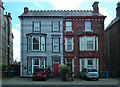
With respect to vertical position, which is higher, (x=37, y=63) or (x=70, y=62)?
(x=70, y=62)

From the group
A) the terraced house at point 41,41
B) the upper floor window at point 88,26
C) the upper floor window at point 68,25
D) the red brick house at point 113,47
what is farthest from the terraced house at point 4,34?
the red brick house at point 113,47

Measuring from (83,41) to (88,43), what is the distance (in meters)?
0.87

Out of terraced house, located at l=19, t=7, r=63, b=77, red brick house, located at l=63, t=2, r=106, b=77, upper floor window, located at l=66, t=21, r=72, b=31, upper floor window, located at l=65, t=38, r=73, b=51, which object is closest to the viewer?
terraced house, located at l=19, t=7, r=63, b=77

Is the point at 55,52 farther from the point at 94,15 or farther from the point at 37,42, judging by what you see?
the point at 94,15

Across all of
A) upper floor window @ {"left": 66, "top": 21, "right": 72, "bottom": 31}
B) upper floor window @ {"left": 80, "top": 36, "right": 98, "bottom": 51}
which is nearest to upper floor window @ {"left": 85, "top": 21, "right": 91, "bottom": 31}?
upper floor window @ {"left": 80, "top": 36, "right": 98, "bottom": 51}

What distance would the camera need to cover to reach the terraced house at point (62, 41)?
2889cm

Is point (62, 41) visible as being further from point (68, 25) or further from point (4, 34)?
point (4, 34)

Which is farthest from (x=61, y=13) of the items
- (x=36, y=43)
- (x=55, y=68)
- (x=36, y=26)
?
(x=55, y=68)

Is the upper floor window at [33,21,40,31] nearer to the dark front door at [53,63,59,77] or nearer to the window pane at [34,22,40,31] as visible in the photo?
the window pane at [34,22,40,31]

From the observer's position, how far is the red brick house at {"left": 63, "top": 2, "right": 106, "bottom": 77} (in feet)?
95.5

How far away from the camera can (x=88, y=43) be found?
29.3 meters

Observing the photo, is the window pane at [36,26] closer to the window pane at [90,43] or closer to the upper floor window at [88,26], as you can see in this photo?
the upper floor window at [88,26]

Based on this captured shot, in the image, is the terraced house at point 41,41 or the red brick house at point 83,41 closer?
the terraced house at point 41,41

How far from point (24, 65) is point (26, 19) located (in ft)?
24.8
